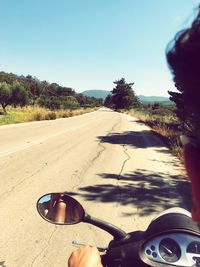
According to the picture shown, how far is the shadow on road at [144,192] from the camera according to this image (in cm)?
616

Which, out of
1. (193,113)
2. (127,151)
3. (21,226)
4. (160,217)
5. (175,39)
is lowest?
(127,151)

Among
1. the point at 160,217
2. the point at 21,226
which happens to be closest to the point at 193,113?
the point at 160,217

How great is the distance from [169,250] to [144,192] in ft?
18.7

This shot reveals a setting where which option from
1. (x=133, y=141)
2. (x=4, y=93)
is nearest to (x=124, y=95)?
(x=4, y=93)

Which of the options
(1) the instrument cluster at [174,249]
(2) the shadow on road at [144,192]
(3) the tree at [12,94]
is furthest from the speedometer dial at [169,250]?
(3) the tree at [12,94]

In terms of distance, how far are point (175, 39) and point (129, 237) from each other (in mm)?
1037

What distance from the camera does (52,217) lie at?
177cm

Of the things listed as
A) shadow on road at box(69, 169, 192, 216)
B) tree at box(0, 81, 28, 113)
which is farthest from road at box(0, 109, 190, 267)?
tree at box(0, 81, 28, 113)

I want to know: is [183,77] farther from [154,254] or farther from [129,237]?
[129,237]

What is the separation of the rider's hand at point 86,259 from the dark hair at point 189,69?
2.34ft

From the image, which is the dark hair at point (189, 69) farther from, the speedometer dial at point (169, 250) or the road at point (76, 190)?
the road at point (76, 190)

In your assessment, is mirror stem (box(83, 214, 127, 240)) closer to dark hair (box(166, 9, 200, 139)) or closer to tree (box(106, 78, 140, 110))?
dark hair (box(166, 9, 200, 139))

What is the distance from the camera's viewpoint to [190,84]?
867mm

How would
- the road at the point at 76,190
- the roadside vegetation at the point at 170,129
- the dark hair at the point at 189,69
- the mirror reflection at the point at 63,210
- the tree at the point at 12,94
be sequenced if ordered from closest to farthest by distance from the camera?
the dark hair at the point at 189,69, the mirror reflection at the point at 63,210, the roadside vegetation at the point at 170,129, the road at the point at 76,190, the tree at the point at 12,94
